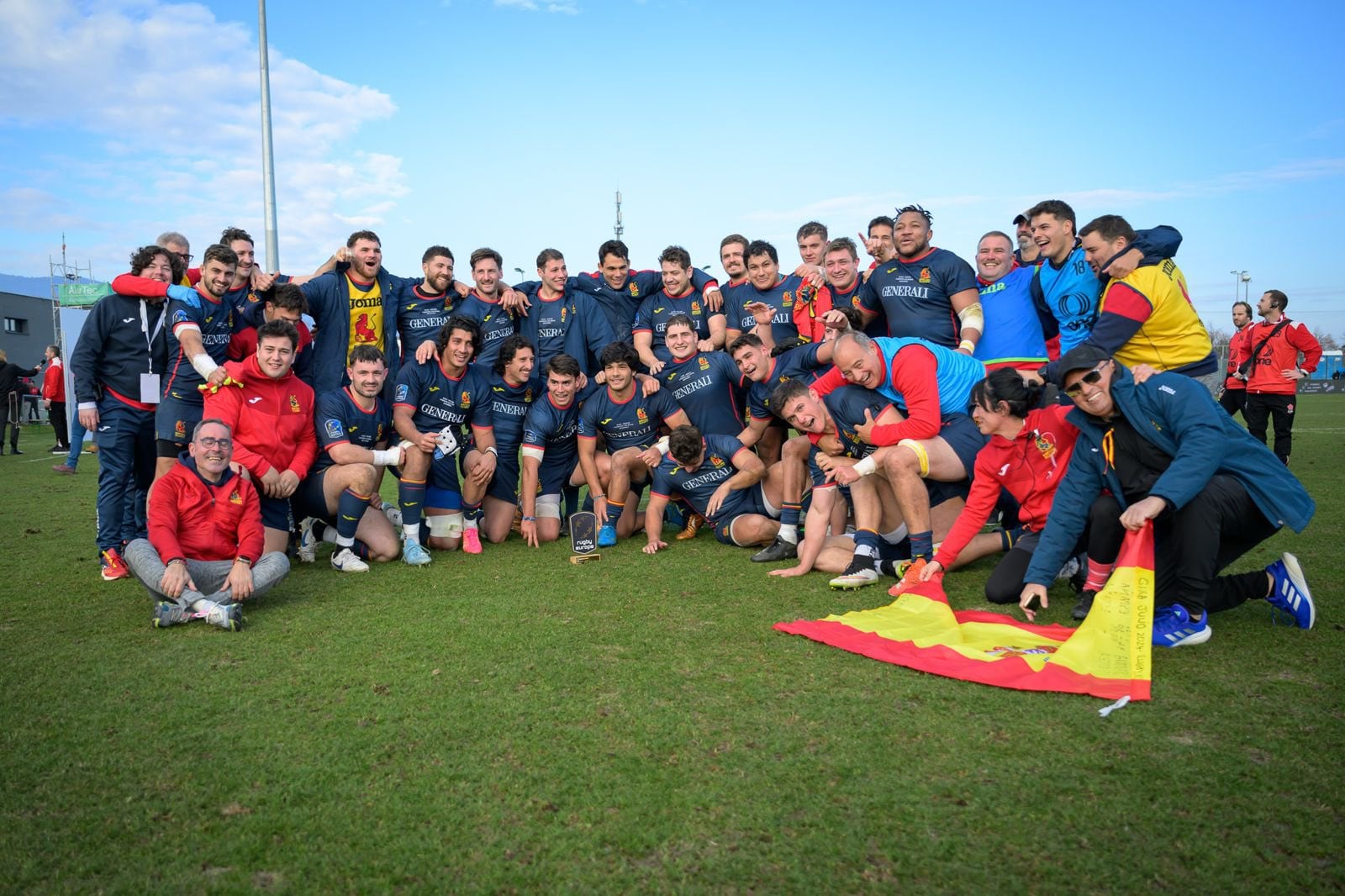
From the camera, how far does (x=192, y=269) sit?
624cm

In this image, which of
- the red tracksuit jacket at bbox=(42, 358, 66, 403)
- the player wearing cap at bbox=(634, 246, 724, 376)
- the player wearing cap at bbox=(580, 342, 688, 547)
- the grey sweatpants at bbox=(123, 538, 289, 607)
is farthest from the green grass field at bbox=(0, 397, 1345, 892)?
the red tracksuit jacket at bbox=(42, 358, 66, 403)

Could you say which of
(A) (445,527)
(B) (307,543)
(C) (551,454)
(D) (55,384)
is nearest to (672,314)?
(C) (551,454)

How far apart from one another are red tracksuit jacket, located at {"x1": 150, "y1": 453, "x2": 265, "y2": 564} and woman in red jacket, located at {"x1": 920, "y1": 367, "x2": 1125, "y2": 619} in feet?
11.5

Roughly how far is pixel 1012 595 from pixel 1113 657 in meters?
1.12

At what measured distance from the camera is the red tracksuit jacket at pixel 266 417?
17.1 feet

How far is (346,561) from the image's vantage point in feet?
17.7

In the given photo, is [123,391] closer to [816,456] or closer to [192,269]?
[192,269]

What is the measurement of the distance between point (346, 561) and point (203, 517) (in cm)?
116

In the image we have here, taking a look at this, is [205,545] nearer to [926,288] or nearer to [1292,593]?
[926,288]

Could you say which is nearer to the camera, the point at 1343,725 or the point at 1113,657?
the point at 1343,725

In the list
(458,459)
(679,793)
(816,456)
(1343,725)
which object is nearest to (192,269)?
(458,459)

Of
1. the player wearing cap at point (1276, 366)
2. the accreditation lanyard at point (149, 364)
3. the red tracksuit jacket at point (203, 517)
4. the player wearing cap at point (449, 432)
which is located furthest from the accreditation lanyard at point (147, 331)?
the player wearing cap at point (1276, 366)

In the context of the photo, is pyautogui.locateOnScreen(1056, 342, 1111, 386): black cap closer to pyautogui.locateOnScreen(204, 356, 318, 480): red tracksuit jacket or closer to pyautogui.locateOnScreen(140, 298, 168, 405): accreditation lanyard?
pyautogui.locateOnScreen(204, 356, 318, 480): red tracksuit jacket

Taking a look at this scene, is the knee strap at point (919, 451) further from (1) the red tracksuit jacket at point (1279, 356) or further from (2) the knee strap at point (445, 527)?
(1) the red tracksuit jacket at point (1279, 356)
